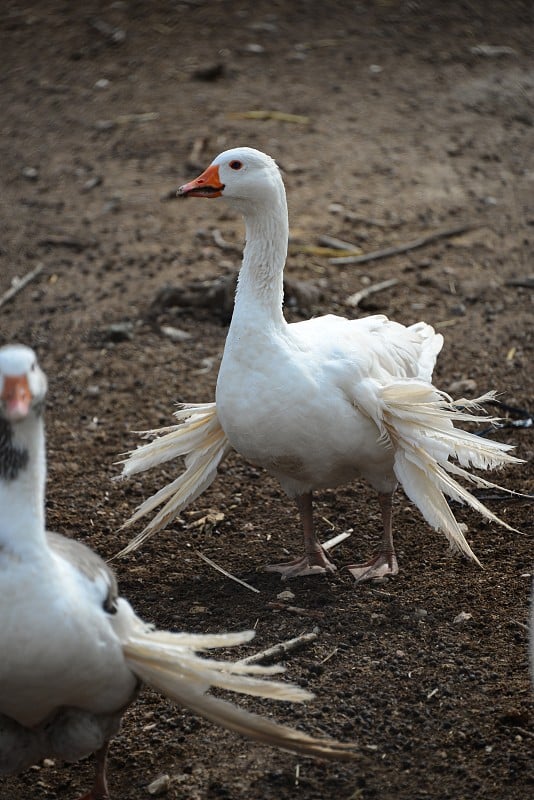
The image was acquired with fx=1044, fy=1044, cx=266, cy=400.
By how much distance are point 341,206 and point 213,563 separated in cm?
458

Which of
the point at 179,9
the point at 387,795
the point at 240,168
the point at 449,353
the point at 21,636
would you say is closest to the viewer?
the point at 21,636

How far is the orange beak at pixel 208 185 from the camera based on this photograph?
4852 mm

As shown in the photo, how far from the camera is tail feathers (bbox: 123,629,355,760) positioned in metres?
3.35

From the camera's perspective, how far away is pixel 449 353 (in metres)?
6.87

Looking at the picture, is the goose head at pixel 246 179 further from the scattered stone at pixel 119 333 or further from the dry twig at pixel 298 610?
the scattered stone at pixel 119 333

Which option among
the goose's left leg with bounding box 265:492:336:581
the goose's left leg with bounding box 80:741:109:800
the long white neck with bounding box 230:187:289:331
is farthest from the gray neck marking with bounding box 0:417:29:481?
the goose's left leg with bounding box 265:492:336:581

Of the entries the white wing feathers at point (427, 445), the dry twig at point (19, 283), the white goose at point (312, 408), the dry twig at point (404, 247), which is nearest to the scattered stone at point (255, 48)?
the dry twig at point (404, 247)

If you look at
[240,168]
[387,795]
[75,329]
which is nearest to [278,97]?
[75,329]

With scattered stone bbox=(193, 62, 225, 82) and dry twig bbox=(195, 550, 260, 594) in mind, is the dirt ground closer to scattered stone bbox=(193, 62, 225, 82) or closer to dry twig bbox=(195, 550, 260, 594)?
dry twig bbox=(195, 550, 260, 594)

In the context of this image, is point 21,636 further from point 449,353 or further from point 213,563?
point 449,353

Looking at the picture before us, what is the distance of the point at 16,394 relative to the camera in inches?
124

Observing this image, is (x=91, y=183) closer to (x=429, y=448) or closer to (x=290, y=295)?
(x=290, y=295)

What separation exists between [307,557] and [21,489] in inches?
80.5

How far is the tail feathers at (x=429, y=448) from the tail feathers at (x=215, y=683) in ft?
4.88
